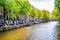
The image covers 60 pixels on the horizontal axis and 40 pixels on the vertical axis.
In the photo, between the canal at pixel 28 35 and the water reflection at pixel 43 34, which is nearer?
the water reflection at pixel 43 34

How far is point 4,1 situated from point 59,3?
42.4 feet

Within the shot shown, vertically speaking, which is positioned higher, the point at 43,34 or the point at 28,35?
the point at 28,35

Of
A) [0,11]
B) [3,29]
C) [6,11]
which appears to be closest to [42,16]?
[0,11]

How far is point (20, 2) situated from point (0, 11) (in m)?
9.18

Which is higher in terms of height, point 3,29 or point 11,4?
point 11,4

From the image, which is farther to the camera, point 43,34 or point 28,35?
point 43,34

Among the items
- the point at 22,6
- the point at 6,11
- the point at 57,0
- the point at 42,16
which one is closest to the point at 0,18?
the point at 22,6

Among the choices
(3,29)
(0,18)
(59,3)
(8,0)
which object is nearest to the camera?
(3,29)

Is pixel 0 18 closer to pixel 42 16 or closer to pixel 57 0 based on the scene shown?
pixel 57 0

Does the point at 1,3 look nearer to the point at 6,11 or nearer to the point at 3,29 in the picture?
the point at 6,11

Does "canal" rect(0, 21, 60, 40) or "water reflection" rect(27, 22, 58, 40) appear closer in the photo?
"water reflection" rect(27, 22, 58, 40)

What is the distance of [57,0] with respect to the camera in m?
51.5

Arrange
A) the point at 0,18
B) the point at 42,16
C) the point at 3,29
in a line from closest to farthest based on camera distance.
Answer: the point at 3,29 < the point at 0,18 < the point at 42,16

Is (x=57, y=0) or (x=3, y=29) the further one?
(x=57, y=0)
